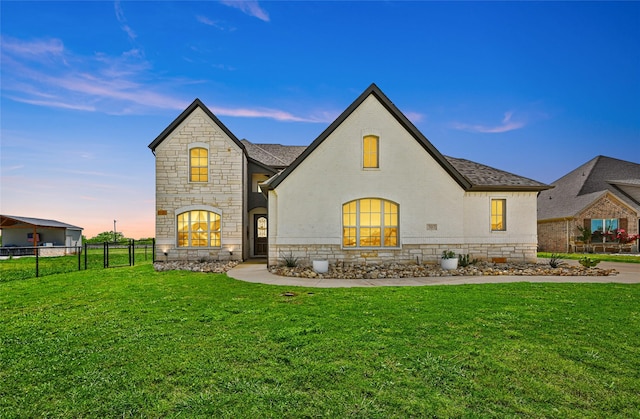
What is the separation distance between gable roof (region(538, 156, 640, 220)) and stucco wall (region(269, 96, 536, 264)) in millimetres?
17088

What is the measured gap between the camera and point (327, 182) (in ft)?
42.2

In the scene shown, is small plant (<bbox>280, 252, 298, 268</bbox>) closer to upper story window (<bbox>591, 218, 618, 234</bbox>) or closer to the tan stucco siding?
the tan stucco siding

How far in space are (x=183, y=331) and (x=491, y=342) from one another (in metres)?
4.60

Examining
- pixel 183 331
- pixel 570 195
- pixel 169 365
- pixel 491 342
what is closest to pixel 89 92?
pixel 183 331

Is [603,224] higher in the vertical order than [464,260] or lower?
higher

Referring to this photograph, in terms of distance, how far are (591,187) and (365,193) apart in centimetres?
2523

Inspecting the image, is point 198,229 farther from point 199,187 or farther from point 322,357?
point 322,357

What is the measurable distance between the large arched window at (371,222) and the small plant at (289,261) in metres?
2.34

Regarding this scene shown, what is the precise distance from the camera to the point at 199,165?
1577 centimetres

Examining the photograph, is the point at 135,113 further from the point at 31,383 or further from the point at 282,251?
the point at 31,383

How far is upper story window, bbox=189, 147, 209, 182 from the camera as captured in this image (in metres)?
15.7

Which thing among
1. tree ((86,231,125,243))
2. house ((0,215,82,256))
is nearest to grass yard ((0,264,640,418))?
house ((0,215,82,256))

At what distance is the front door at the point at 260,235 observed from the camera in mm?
18953

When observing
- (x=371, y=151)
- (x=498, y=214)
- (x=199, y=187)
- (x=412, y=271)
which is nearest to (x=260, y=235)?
(x=199, y=187)
